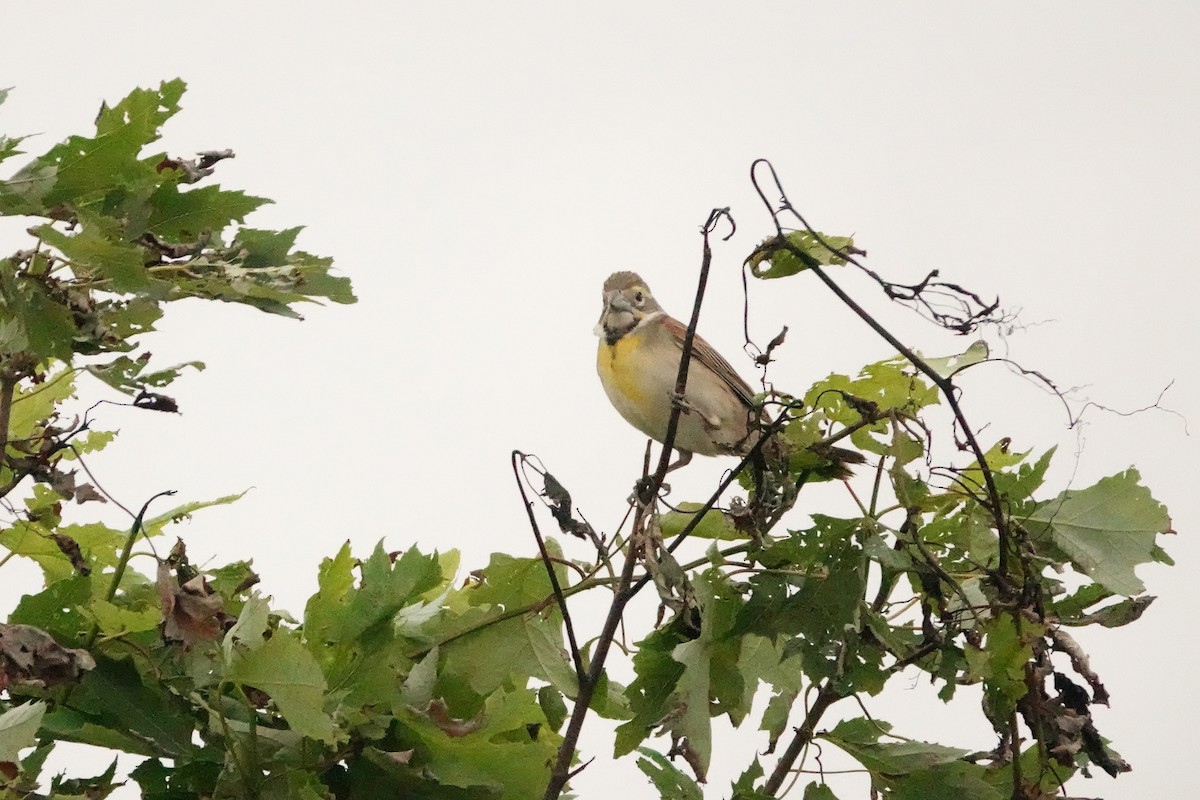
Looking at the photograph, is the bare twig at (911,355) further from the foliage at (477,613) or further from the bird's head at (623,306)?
the bird's head at (623,306)

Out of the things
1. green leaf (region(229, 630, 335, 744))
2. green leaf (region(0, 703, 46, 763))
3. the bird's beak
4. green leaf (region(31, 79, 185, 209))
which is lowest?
green leaf (region(0, 703, 46, 763))

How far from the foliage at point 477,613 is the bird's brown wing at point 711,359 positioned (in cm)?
49

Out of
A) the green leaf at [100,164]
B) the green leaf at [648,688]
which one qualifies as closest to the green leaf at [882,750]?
the green leaf at [648,688]

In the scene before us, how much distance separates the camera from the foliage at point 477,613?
0.69m

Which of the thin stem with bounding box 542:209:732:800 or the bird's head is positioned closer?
the thin stem with bounding box 542:209:732:800

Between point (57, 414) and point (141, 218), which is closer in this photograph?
point (141, 218)

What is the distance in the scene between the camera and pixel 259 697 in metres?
0.76

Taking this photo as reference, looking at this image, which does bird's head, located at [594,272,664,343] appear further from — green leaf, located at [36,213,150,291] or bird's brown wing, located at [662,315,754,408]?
green leaf, located at [36,213,150,291]

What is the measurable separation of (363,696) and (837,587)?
0.29m

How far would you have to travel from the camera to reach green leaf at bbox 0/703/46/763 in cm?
64

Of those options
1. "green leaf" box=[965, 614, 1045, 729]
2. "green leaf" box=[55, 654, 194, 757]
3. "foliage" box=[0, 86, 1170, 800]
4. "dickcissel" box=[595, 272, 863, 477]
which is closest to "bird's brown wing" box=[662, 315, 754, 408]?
"dickcissel" box=[595, 272, 863, 477]

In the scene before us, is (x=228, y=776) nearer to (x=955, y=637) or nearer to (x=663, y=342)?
(x=955, y=637)

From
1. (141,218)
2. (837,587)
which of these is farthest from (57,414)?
(837,587)

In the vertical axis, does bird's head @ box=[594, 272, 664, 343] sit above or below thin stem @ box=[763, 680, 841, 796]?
above
